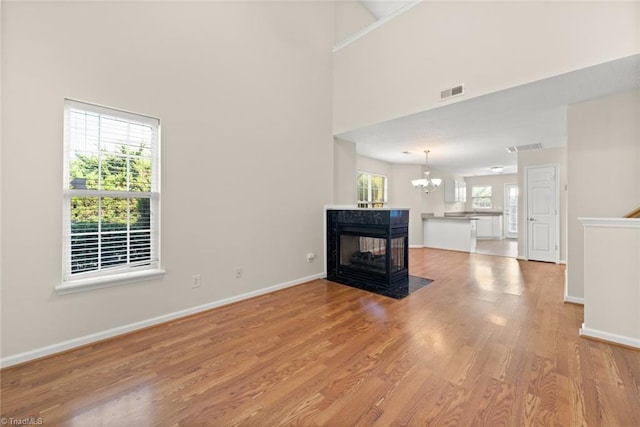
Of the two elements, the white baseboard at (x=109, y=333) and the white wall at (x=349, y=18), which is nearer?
the white baseboard at (x=109, y=333)

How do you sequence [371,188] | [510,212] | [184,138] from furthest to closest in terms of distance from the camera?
[510,212], [371,188], [184,138]

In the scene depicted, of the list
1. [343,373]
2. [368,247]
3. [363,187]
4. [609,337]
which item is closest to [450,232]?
[363,187]

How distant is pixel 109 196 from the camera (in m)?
2.41

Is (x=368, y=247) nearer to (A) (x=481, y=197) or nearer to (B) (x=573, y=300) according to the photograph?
(B) (x=573, y=300)

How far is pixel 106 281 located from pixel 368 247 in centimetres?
331

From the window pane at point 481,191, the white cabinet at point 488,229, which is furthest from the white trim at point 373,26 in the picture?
the window pane at point 481,191

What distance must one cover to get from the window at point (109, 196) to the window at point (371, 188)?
4.92 m

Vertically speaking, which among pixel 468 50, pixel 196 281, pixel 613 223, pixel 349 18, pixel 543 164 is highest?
pixel 349 18

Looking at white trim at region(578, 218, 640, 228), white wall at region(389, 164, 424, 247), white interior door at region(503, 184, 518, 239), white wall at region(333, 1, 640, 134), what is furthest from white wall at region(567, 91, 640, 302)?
white interior door at region(503, 184, 518, 239)

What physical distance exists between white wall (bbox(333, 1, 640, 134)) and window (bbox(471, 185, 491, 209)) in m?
8.90

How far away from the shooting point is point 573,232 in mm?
3205

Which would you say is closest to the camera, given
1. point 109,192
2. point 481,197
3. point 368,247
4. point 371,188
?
point 109,192

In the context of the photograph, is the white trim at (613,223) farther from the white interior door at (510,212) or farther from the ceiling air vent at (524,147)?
the white interior door at (510,212)

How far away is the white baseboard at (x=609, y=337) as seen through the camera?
221 cm
